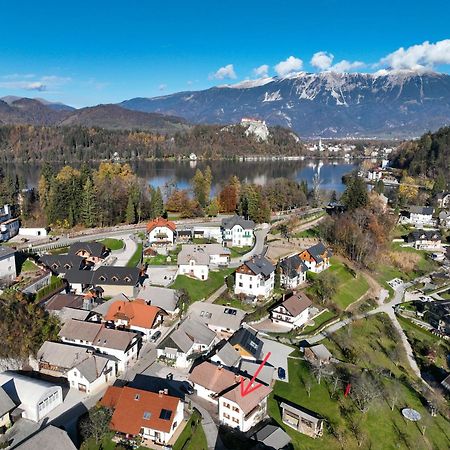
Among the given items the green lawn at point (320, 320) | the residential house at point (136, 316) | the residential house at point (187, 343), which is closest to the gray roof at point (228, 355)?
the residential house at point (187, 343)

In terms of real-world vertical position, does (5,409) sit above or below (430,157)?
below

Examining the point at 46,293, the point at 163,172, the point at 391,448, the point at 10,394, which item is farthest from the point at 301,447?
the point at 163,172

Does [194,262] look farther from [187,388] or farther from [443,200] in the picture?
[443,200]

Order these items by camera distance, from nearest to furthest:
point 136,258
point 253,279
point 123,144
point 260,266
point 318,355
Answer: point 318,355
point 253,279
point 260,266
point 136,258
point 123,144

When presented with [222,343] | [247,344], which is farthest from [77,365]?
[247,344]

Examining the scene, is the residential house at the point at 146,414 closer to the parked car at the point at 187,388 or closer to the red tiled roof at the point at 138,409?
the red tiled roof at the point at 138,409

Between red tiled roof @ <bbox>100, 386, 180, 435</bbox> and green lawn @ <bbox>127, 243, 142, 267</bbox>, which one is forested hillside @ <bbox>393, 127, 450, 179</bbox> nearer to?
green lawn @ <bbox>127, 243, 142, 267</bbox>

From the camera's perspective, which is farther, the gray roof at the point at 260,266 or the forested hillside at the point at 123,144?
the forested hillside at the point at 123,144

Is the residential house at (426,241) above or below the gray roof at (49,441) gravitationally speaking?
below
